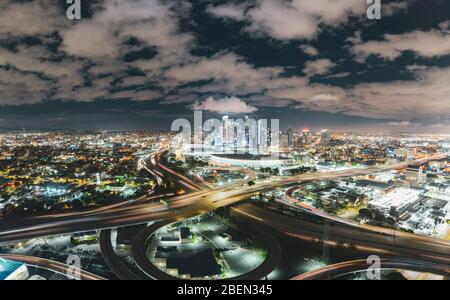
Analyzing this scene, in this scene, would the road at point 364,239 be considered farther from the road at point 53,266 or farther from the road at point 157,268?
the road at point 53,266

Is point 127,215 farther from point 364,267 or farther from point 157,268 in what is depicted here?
point 364,267

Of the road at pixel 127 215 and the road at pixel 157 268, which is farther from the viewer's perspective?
the road at pixel 127 215

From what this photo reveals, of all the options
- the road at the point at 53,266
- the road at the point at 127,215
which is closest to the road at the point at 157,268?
the road at the point at 53,266

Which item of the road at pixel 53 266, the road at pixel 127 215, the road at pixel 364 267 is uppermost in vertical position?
the road at pixel 127 215

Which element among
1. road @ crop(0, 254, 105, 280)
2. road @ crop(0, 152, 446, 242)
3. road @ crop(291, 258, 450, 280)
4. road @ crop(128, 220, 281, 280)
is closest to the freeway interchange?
road @ crop(0, 152, 446, 242)

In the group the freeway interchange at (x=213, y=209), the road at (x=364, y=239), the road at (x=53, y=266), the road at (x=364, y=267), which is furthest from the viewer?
the freeway interchange at (x=213, y=209)

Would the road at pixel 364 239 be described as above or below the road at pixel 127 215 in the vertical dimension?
below
